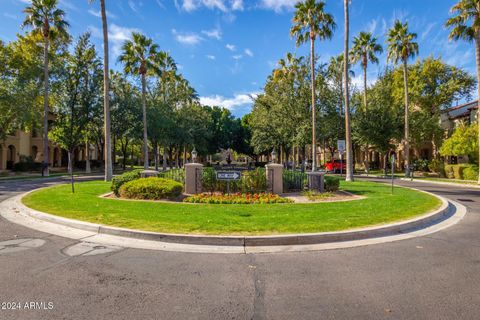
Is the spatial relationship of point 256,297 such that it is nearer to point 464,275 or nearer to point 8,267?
point 464,275

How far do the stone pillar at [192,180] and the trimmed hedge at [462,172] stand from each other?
77.1 ft

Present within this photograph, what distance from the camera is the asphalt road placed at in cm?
341

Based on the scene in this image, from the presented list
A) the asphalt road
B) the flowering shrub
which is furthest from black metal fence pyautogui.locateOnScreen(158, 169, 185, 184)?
the asphalt road

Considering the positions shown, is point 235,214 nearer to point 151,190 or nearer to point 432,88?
point 151,190

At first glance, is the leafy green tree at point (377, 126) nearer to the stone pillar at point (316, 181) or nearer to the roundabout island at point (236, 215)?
the stone pillar at point (316, 181)

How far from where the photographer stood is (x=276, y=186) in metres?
13.7

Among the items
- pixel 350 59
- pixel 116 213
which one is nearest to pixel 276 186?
pixel 116 213

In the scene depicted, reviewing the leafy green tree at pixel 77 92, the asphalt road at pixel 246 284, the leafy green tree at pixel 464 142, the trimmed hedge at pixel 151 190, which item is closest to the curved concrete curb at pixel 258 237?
the asphalt road at pixel 246 284

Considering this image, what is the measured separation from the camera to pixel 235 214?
873cm

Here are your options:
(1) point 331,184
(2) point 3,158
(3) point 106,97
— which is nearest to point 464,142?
(1) point 331,184

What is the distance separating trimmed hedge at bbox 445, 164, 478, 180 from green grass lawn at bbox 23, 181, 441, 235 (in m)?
17.6

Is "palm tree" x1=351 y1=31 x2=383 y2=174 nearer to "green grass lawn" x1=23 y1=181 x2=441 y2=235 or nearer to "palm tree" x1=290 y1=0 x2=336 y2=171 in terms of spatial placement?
"palm tree" x1=290 y1=0 x2=336 y2=171

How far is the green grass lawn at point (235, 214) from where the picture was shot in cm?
692

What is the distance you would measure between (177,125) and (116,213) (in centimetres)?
3007
